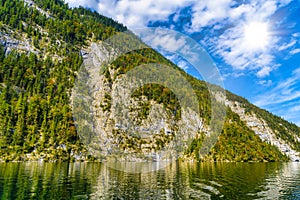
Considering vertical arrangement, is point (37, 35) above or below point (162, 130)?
above

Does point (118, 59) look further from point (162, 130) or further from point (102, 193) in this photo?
point (102, 193)

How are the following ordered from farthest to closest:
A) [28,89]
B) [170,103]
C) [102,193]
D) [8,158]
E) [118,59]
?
[118,59]
[170,103]
[28,89]
[8,158]
[102,193]

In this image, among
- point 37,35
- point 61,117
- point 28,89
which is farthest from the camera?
point 37,35

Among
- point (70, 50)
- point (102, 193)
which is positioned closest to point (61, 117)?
point (70, 50)

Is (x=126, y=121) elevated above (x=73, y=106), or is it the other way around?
(x=73, y=106)

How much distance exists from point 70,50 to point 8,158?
115 metres

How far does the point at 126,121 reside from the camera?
155 metres

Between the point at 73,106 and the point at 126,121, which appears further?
the point at 126,121

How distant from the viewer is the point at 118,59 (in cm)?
19762

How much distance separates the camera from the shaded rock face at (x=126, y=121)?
13688 cm

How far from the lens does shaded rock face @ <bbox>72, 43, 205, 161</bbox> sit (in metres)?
137

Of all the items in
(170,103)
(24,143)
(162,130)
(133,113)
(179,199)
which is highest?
(170,103)

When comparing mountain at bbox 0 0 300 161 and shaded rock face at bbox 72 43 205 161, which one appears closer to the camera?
mountain at bbox 0 0 300 161

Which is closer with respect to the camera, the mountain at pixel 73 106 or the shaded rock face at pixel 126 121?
the mountain at pixel 73 106
